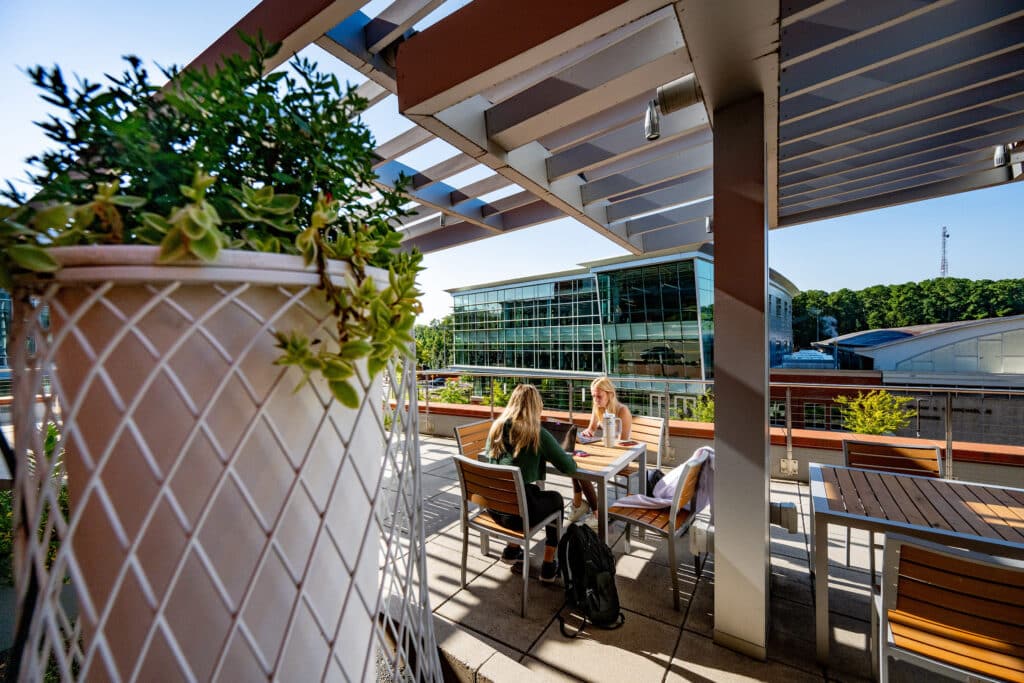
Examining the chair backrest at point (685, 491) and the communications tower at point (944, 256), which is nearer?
the chair backrest at point (685, 491)

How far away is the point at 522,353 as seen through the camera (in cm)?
3148

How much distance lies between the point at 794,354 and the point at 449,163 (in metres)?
38.0

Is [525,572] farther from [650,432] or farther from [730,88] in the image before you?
[730,88]

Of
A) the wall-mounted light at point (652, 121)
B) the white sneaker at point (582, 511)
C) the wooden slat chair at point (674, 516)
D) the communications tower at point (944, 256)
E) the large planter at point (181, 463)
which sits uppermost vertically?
the communications tower at point (944, 256)

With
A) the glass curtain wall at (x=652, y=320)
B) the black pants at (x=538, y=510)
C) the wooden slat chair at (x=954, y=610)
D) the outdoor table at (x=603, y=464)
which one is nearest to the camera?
the wooden slat chair at (x=954, y=610)

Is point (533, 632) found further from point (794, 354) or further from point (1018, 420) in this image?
point (794, 354)

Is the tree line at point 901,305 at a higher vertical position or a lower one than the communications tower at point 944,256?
lower

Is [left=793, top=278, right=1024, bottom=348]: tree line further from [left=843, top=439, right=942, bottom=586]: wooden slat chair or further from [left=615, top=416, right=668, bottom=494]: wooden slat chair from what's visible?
[left=615, top=416, right=668, bottom=494]: wooden slat chair

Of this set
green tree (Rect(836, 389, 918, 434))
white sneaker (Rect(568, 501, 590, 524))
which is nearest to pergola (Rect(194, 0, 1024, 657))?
white sneaker (Rect(568, 501, 590, 524))

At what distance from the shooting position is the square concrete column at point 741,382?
2021mm

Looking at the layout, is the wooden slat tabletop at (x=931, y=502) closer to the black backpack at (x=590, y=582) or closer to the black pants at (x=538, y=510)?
the black backpack at (x=590, y=582)

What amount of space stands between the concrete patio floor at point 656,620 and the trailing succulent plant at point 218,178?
1054mm

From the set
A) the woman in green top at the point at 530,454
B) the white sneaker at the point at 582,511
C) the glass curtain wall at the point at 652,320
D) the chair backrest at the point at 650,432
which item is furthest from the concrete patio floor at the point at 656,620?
the glass curtain wall at the point at 652,320

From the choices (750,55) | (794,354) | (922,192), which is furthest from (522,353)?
(750,55)
